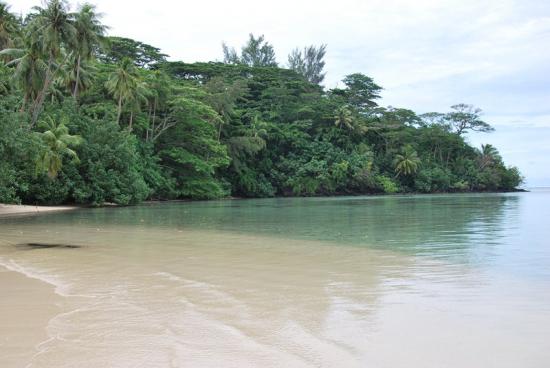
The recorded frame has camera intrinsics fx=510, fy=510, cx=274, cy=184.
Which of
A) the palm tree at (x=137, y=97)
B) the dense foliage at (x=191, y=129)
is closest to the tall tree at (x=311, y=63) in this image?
the dense foliage at (x=191, y=129)

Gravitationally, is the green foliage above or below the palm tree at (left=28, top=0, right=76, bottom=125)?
below

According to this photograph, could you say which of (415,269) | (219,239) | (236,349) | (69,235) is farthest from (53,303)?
(69,235)

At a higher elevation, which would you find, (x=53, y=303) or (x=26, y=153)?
(x=26, y=153)

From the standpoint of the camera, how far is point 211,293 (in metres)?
6.27

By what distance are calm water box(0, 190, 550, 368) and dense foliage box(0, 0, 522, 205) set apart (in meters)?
15.6

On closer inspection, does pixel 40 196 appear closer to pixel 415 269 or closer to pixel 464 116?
pixel 415 269

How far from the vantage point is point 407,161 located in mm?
63500

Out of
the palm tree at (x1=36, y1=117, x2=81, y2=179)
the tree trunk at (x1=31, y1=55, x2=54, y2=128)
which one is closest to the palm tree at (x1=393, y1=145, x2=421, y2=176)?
the palm tree at (x1=36, y1=117, x2=81, y2=179)

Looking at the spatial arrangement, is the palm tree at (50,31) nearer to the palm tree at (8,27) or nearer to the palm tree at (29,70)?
the palm tree at (29,70)

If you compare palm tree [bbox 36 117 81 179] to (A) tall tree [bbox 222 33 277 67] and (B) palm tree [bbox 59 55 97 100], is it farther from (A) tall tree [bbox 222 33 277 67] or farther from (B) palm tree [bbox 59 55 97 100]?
(A) tall tree [bbox 222 33 277 67]

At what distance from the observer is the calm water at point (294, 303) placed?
13.0 ft

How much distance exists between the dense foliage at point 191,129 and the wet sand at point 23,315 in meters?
16.7

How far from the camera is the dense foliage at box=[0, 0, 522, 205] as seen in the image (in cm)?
2873

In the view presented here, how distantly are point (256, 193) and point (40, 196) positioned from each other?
2654 centimetres
